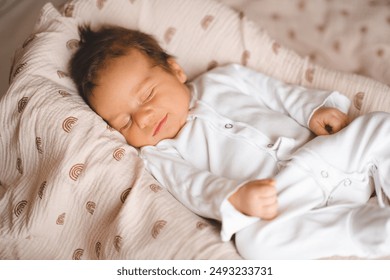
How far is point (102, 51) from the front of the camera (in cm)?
126

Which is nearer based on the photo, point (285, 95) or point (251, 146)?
point (251, 146)

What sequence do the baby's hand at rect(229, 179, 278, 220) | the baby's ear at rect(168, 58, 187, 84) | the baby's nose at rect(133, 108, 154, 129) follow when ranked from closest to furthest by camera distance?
1. the baby's hand at rect(229, 179, 278, 220)
2. the baby's nose at rect(133, 108, 154, 129)
3. the baby's ear at rect(168, 58, 187, 84)

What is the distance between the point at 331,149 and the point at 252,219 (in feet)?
0.91

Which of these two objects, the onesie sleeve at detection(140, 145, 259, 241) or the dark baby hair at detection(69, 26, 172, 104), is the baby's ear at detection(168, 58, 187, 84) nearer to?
the dark baby hair at detection(69, 26, 172, 104)

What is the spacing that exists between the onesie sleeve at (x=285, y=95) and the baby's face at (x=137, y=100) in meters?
0.25

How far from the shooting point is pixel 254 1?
60.4 inches

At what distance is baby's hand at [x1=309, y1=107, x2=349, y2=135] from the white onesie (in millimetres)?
28

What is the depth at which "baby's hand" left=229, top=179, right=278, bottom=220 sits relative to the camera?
3.20 feet

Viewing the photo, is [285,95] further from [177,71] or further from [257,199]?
[257,199]

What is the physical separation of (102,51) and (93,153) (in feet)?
1.00

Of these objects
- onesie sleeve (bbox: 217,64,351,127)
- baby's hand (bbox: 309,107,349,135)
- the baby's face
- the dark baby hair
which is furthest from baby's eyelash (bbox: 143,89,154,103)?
baby's hand (bbox: 309,107,349,135)

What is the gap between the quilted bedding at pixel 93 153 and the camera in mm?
1064

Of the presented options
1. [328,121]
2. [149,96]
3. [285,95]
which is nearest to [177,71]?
[149,96]
